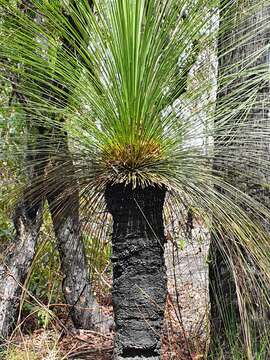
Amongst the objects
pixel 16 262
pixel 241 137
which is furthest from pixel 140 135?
pixel 16 262

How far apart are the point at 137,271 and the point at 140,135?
1.30 ft

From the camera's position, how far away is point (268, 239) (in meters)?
1.42

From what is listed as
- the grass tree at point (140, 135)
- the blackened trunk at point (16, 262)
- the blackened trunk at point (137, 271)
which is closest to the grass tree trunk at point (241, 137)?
the grass tree at point (140, 135)

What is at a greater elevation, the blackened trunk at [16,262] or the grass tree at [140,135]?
the grass tree at [140,135]

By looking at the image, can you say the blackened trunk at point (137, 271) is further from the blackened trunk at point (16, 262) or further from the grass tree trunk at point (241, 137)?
the blackened trunk at point (16, 262)

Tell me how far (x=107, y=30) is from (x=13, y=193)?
0.61 m

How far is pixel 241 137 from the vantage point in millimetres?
1550

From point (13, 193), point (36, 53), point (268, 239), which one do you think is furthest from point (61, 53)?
point (268, 239)

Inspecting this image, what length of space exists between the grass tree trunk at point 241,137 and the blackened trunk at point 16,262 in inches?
47.8

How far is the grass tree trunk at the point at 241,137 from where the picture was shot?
4.73 ft

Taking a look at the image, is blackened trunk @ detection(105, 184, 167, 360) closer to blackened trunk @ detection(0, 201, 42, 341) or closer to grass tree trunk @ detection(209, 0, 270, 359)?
grass tree trunk @ detection(209, 0, 270, 359)

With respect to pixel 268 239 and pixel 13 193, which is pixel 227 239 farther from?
pixel 13 193

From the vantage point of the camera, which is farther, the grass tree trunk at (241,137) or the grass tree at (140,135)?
the grass tree trunk at (241,137)

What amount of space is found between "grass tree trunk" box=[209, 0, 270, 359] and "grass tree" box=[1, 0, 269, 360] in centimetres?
6
